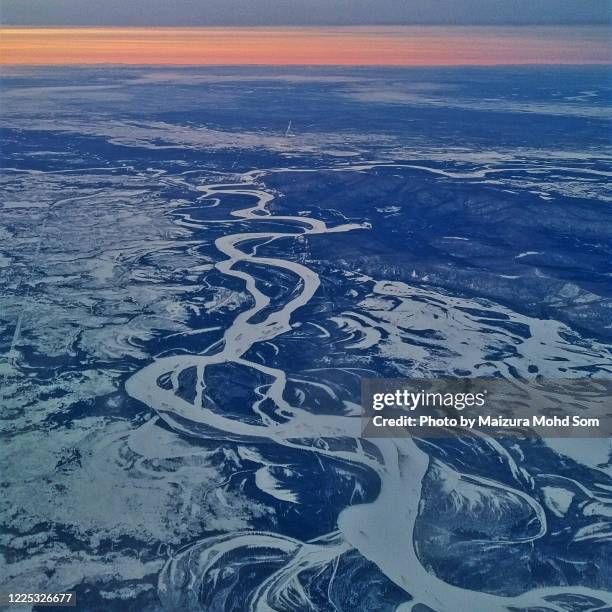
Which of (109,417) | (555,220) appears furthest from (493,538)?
(555,220)

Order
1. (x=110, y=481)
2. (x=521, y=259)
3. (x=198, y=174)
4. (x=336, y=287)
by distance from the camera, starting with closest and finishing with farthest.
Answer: (x=110, y=481)
(x=336, y=287)
(x=521, y=259)
(x=198, y=174)

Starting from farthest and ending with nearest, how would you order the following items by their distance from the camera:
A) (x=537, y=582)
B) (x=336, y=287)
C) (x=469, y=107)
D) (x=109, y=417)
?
1. (x=469, y=107)
2. (x=336, y=287)
3. (x=109, y=417)
4. (x=537, y=582)

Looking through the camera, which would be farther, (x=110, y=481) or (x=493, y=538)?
(x=110, y=481)

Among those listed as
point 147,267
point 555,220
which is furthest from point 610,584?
point 555,220

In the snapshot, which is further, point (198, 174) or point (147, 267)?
point (198, 174)

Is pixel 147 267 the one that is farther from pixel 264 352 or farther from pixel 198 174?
pixel 198 174

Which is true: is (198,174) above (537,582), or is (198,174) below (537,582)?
above

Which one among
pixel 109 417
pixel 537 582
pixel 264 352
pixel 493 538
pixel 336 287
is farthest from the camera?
pixel 336 287

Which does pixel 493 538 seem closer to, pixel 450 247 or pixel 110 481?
pixel 110 481

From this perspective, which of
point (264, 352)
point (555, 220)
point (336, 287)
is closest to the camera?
point (264, 352)
